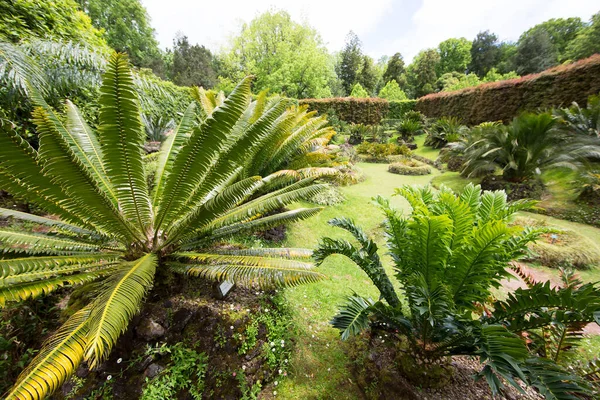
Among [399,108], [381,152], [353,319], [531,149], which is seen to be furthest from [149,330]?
[399,108]

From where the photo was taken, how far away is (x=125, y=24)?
2355cm

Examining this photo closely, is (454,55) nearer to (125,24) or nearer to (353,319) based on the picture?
(125,24)

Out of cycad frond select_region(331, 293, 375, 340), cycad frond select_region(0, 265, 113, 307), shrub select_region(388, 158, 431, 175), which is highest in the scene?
cycad frond select_region(0, 265, 113, 307)

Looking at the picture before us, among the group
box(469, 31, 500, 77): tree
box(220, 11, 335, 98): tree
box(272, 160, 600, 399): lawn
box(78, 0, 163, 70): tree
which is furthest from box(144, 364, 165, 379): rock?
box(469, 31, 500, 77): tree

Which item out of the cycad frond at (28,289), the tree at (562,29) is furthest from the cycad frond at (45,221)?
the tree at (562,29)

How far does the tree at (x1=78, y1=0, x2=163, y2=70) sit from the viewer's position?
21062mm

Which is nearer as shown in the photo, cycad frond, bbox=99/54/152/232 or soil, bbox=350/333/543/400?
cycad frond, bbox=99/54/152/232

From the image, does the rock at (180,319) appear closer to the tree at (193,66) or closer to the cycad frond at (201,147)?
the cycad frond at (201,147)

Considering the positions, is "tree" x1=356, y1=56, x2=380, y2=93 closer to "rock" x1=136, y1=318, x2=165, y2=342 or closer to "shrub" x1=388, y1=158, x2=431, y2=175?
"shrub" x1=388, y1=158, x2=431, y2=175

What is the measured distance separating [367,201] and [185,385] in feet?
17.7

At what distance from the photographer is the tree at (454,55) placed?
35719 millimetres

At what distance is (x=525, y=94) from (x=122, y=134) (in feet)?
47.8

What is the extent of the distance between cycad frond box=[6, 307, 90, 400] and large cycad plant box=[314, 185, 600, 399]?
1.35 meters

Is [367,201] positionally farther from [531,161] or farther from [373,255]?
[373,255]
